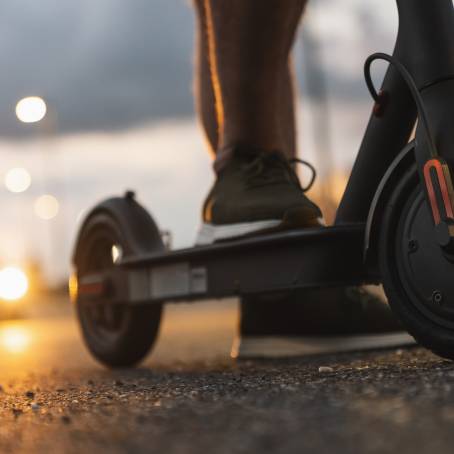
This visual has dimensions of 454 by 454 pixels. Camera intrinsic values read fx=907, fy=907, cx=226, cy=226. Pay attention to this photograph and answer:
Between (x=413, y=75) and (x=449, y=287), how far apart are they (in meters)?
0.56

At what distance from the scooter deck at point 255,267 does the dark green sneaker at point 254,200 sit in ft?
0.17

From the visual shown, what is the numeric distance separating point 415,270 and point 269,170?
826mm

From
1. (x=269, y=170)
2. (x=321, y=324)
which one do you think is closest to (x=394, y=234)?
(x=269, y=170)

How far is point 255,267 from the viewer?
2.65m

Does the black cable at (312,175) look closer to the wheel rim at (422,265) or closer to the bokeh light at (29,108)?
the wheel rim at (422,265)

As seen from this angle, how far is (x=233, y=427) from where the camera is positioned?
1.42 m

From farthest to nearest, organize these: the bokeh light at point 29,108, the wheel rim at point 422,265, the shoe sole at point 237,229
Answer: the bokeh light at point 29,108, the shoe sole at point 237,229, the wheel rim at point 422,265

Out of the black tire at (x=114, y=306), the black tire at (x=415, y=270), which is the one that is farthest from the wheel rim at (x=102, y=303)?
the black tire at (x=415, y=270)

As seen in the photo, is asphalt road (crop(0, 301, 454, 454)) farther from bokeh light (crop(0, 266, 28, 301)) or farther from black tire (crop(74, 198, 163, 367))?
bokeh light (crop(0, 266, 28, 301))

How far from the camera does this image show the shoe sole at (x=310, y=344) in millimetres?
3217

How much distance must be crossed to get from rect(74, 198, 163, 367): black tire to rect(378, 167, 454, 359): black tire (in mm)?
1328

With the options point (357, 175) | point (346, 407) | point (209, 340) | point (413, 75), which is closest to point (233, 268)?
point (357, 175)

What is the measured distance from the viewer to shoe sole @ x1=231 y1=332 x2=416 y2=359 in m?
3.22

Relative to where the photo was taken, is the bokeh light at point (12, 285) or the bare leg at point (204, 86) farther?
the bokeh light at point (12, 285)
